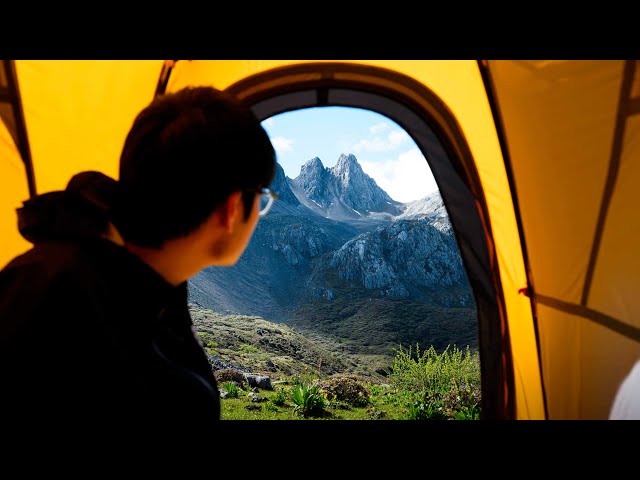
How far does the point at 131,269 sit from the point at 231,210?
0.18 meters

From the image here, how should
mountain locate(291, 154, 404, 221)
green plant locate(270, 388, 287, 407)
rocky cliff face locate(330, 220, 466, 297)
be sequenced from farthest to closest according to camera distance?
mountain locate(291, 154, 404, 221) < rocky cliff face locate(330, 220, 466, 297) < green plant locate(270, 388, 287, 407)

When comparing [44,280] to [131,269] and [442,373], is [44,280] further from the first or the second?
[442,373]

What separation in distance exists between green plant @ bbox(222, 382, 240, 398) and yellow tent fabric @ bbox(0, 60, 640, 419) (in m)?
4.30

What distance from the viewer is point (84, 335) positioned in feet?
1.86

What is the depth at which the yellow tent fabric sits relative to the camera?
120cm

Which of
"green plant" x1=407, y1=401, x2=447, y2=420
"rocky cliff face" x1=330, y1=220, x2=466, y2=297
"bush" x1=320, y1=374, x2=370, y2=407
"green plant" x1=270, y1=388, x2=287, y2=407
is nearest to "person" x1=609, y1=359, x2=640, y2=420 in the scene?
"green plant" x1=407, y1=401, x2=447, y2=420

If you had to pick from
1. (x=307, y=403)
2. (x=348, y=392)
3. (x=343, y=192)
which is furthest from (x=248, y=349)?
(x=343, y=192)

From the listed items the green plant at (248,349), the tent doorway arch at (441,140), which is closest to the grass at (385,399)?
the green plant at (248,349)

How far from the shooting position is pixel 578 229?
132cm

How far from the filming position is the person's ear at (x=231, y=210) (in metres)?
0.74

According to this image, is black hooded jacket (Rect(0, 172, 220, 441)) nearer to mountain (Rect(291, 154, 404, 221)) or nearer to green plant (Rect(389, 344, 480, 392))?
green plant (Rect(389, 344, 480, 392))
